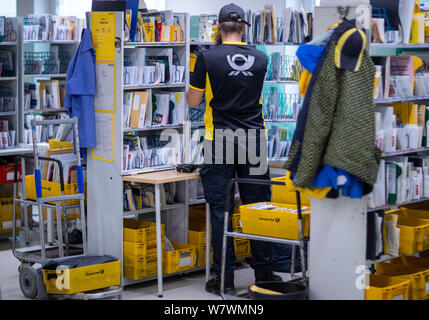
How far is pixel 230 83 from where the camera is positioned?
19.0 feet

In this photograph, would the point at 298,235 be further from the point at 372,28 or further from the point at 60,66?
the point at 60,66

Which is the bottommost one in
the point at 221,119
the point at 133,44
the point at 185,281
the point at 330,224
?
the point at 185,281

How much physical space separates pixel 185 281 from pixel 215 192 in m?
1.01

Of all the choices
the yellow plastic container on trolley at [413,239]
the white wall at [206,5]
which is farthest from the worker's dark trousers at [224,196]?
the white wall at [206,5]

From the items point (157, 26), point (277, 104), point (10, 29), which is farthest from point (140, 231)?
point (10, 29)

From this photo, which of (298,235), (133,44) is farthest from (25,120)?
(298,235)

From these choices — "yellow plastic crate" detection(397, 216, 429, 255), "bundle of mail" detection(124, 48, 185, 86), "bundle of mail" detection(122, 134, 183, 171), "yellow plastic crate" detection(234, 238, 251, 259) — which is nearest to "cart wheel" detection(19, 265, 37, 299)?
"bundle of mail" detection(122, 134, 183, 171)

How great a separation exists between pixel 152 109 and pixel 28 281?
1687mm

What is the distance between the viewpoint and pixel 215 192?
5.87 m

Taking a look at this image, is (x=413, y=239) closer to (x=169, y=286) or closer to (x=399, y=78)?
(x=399, y=78)

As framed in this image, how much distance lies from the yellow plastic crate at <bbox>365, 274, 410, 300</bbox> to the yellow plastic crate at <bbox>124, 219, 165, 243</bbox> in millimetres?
1879

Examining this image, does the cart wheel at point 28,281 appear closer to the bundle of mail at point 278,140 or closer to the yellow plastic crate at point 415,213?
the bundle of mail at point 278,140

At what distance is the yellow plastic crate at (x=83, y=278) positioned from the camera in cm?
557

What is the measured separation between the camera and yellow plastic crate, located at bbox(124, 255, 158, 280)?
6.11 meters
